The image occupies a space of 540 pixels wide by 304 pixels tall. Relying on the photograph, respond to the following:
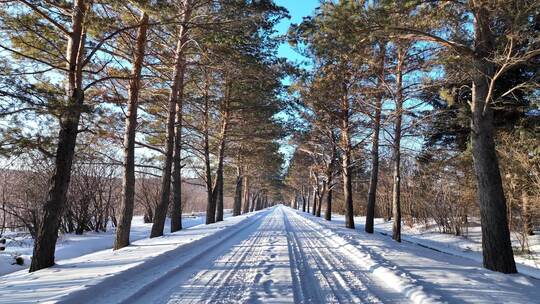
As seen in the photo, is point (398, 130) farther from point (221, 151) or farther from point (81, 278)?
point (81, 278)

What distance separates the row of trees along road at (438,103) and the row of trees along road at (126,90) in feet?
6.60

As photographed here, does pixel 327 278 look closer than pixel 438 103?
Yes

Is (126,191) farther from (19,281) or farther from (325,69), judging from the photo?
(325,69)

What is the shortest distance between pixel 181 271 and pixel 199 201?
8604 cm

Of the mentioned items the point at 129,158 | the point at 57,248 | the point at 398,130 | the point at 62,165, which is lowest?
the point at 57,248

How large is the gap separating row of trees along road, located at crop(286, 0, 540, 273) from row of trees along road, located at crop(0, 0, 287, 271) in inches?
79.2

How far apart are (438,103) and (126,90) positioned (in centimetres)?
1395

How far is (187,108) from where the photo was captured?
862 inches

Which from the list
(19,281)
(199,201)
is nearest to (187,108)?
(19,281)

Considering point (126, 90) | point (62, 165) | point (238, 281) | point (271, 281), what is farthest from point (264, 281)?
point (126, 90)

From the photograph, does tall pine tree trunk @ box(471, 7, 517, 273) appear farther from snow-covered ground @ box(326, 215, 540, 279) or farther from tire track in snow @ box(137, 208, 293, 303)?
tire track in snow @ box(137, 208, 293, 303)

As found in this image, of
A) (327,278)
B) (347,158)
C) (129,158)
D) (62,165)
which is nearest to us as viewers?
(327,278)

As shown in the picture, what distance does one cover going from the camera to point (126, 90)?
15.0 m

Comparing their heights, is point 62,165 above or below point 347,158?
below
